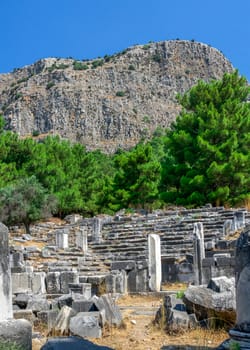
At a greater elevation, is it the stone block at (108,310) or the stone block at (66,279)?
the stone block at (66,279)

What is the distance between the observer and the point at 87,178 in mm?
40656

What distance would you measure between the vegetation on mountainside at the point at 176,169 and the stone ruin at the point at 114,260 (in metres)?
2.80

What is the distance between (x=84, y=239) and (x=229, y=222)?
19.5 ft

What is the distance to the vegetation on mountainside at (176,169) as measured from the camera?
29.2 m

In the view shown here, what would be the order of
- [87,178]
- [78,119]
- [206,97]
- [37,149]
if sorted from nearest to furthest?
[206,97]
[37,149]
[87,178]
[78,119]

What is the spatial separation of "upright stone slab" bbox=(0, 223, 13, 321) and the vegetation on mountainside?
22.4 metres

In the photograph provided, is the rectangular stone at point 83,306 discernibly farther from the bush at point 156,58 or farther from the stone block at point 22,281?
the bush at point 156,58

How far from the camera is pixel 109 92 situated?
351ft

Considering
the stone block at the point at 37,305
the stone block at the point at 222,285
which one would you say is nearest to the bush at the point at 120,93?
the stone block at the point at 37,305

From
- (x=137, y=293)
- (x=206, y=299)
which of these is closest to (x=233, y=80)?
(x=137, y=293)

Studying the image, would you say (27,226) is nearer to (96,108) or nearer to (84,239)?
(84,239)

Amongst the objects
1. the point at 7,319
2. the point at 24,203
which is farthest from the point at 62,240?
the point at 7,319

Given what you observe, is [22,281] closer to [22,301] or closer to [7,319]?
[22,301]

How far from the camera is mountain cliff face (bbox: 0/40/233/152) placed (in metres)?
98.7
